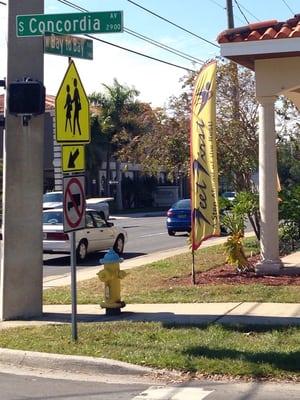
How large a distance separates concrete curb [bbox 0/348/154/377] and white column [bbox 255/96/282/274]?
21.8 feet

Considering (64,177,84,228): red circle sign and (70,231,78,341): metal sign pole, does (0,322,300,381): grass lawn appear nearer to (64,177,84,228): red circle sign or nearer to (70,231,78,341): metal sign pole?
(70,231,78,341): metal sign pole

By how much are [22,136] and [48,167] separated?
150ft

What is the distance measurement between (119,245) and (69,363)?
1576 cm

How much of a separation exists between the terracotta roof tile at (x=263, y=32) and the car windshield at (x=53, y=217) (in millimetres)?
9436

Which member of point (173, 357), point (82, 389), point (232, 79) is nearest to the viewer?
point (82, 389)

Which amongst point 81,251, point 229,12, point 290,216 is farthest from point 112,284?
point 229,12

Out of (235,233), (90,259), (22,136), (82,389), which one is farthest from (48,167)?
(82,389)

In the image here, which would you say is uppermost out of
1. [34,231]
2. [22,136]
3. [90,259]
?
[22,136]

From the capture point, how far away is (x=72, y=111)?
8.88 m

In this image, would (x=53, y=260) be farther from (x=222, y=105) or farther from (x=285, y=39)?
(x=285, y=39)

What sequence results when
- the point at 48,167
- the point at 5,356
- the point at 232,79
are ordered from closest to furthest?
the point at 5,356
the point at 232,79
the point at 48,167

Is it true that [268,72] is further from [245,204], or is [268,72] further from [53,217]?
[53,217]

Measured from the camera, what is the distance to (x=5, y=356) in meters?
8.33

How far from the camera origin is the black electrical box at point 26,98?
1008 cm
